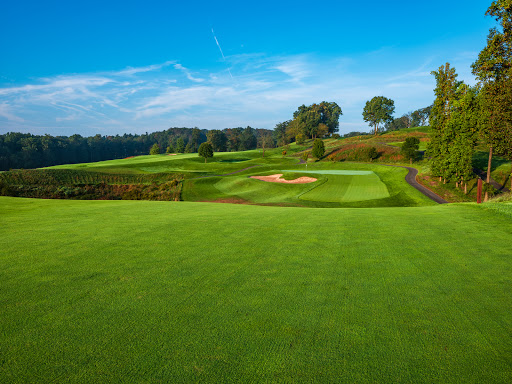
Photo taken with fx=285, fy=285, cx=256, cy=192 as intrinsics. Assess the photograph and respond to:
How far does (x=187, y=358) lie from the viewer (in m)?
3.20

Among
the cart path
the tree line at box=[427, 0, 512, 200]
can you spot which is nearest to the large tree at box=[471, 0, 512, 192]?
the tree line at box=[427, 0, 512, 200]

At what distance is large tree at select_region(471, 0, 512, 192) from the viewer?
22859 mm

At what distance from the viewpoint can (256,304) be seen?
4410mm

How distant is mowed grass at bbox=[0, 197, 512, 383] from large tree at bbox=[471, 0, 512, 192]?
22.0 m

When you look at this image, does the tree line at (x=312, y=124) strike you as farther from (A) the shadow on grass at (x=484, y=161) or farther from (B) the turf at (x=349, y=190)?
(B) the turf at (x=349, y=190)

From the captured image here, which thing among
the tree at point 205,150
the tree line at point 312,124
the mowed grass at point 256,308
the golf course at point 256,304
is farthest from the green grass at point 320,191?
the tree line at point 312,124

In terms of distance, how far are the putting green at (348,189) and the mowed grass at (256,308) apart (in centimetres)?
2567

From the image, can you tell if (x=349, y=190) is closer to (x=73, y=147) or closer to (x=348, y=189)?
(x=348, y=189)

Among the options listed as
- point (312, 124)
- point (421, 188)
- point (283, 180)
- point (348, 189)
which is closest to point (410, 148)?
point (421, 188)

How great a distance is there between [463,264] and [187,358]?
5.91 metres

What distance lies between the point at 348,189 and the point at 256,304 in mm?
35645

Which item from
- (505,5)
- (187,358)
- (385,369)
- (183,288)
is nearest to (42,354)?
(187,358)

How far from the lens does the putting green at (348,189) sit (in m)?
33.7

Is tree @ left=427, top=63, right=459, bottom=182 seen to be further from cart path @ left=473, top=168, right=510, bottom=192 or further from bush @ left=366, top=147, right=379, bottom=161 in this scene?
bush @ left=366, top=147, right=379, bottom=161
